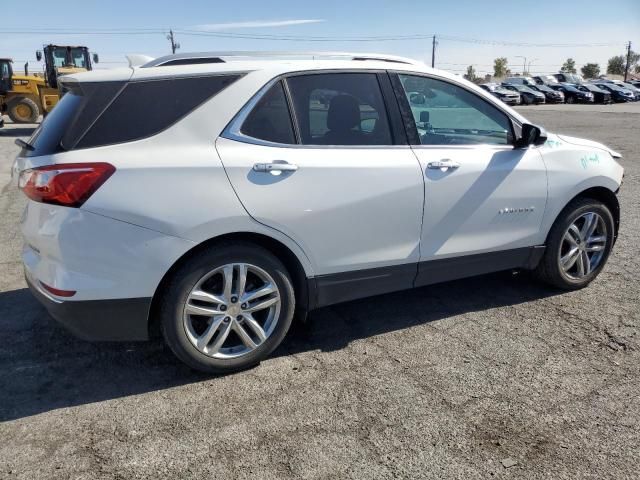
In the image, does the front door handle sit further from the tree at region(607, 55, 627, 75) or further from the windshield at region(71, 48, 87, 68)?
Answer: the tree at region(607, 55, 627, 75)

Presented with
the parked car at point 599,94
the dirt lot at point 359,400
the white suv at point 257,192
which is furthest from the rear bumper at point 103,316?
the parked car at point 599,94

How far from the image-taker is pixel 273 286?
10.5 feet

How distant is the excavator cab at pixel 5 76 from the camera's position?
2014 cm

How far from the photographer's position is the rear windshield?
9.21ft

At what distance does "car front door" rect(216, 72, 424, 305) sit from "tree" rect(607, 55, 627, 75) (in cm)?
13258

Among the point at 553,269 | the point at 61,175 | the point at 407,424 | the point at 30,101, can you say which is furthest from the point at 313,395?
the point at 30,101

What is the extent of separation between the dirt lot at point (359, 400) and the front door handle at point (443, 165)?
1123 millimetres

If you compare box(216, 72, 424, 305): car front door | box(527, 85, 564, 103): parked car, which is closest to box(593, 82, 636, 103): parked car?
box(527, 85, 564, 103): parked car

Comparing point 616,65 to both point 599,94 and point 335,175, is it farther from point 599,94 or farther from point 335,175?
point 335,175

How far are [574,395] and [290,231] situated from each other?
182 centimetres

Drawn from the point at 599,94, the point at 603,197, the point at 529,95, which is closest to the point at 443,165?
the point at 603,197

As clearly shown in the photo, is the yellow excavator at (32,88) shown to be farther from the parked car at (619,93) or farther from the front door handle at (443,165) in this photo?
the parked car at (619,93)

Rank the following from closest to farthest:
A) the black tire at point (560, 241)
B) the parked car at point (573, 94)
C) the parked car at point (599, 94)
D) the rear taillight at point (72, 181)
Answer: the rear taillight at point (72, 181), the black tire at point (560, 241), the parked car at point (599, 94), the parked car at point (573, 94)

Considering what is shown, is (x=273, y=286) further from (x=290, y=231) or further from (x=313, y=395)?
(x=313, y=395)
